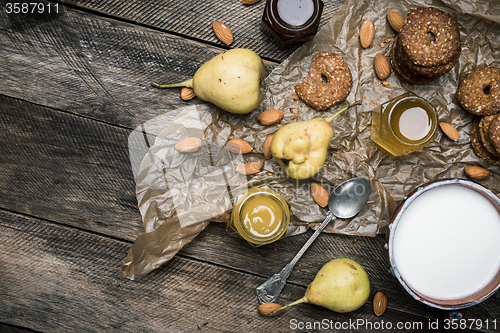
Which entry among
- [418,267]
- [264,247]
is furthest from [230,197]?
[418,267]

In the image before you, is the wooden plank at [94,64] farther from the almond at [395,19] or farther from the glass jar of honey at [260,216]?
the almond at [395,19]

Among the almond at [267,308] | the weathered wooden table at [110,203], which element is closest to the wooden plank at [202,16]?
the weathered wooden table at [110,203]

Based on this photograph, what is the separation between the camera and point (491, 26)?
113cm

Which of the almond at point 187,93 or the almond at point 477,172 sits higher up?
the almond at point 187,93

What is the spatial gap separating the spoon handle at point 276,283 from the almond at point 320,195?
0.07 meters

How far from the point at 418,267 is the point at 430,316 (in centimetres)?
34

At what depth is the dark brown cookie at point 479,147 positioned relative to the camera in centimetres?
114

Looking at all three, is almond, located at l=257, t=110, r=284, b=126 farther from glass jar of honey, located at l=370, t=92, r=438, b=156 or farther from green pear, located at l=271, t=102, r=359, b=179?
glass jar of honey, located at l=370, t=92, r=438, b=156

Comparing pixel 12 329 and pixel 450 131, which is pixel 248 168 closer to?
pixel 450 131

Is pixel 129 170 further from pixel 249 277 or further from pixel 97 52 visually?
pixel 249 277

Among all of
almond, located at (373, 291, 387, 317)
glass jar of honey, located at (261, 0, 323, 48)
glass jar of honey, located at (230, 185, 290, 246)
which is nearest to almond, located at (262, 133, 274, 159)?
glass jar of honey, located at (230, 185, 290, 246)

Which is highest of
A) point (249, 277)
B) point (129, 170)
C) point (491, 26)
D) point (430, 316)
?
point (491, 26)

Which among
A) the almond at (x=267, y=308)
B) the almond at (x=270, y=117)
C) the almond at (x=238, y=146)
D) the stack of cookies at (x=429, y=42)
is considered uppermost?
the stack of cookies at (x=429, y=42)

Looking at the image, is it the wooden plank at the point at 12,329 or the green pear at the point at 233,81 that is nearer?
the green pear at the point at 233,81
